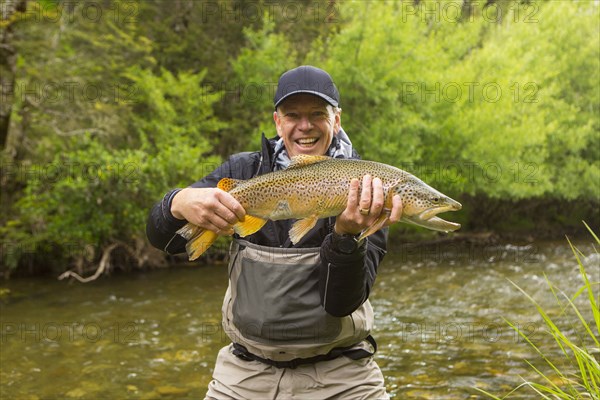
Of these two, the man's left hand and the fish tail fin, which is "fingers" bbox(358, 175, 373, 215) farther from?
the fish tail fin

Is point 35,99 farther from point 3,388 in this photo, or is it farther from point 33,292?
point 3,388

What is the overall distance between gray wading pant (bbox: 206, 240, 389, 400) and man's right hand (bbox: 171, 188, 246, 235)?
0.37 m

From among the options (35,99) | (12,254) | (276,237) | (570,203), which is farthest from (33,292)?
(570,203)

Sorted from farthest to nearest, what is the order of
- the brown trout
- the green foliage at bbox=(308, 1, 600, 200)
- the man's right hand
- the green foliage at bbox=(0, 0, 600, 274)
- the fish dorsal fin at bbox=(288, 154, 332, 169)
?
the green foliage at bbox=(308, 1, 600, 200) < the green foliage at bbox=(0, 0, 600, 274) < the fish dorsal fin at bbox=(288, 154, 332, 169) < the brown trout < the man's right hand

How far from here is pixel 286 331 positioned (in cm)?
307

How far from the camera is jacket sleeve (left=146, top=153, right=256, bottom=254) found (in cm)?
319

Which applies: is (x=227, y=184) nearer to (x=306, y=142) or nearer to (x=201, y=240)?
(x=201, y=240)

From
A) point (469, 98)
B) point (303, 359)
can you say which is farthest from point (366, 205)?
point (469, 98)

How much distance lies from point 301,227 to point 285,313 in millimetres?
438

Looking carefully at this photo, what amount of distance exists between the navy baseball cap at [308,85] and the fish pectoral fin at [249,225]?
78cm

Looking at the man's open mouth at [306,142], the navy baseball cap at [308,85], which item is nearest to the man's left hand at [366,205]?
the man's open mouth at [306,142]

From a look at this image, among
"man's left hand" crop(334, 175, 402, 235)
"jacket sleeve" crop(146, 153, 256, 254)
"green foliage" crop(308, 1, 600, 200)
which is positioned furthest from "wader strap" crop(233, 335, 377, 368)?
"green foliage" crop(308, 1, 600, 200)

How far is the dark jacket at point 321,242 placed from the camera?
9.70ft

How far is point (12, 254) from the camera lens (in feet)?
41.6
